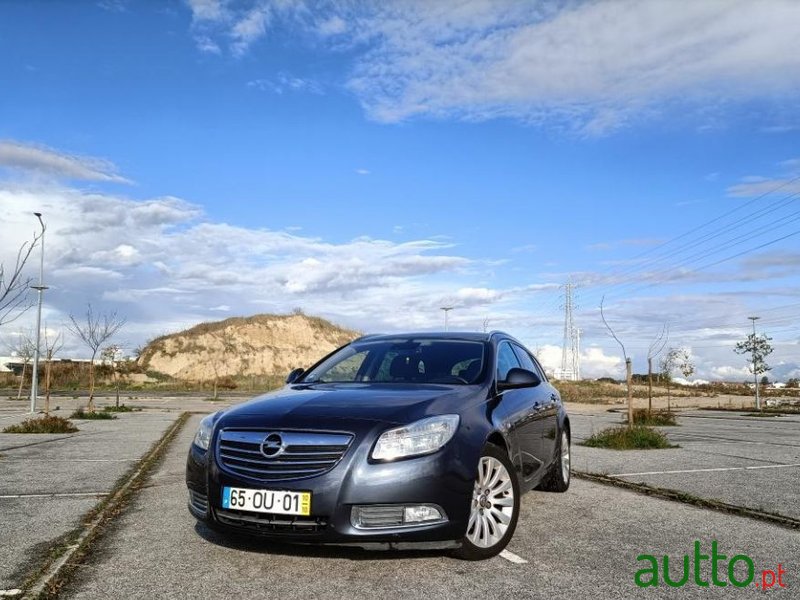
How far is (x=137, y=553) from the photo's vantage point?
4.63 meters

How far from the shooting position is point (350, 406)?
4512 mm

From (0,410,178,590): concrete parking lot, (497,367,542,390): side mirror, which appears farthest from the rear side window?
(0,410,178,590): concrete parking lot

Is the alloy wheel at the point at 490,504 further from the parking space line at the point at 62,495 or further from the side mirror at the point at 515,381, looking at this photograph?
the parking space line at the point at 62,495

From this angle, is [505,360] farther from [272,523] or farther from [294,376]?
[272,523]

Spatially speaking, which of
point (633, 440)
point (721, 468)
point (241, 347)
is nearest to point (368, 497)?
point (721, 468)

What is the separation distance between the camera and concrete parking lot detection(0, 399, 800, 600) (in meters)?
3.86

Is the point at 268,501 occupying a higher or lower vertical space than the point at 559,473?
higher

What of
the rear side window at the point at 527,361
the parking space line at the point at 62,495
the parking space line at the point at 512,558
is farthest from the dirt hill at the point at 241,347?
the parking space line at the point at 512,558

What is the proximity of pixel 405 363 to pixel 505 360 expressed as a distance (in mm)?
978

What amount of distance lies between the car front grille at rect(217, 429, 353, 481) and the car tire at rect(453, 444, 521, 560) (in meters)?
0.92

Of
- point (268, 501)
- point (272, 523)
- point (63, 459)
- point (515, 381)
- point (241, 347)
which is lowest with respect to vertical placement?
point (63, 459)

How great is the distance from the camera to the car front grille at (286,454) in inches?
163

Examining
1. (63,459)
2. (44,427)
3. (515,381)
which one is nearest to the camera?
(515,381)

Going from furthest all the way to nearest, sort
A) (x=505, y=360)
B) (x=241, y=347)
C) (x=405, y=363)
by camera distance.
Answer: (x=241, y=347)
(x=505, y=360)
(x=405, y=363)
